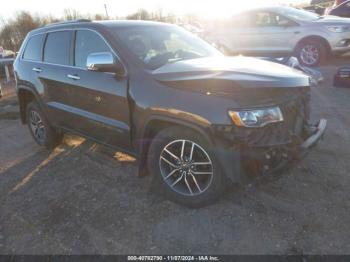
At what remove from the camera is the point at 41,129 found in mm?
5438

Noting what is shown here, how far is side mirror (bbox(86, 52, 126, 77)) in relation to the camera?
3.58 meters

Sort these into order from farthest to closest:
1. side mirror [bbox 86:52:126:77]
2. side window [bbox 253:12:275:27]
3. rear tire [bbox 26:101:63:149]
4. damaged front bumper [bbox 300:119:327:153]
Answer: side window [bbox 253:12:275:27] → rear tire [bbox 26:101:63:149] → side mirror [bbox 86:52:126:77] → damaged front bumper [bbox 300:119:327:153]

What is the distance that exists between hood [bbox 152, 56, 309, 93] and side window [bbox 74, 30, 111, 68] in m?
0.91

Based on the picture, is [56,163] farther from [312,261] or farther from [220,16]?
[220,16]

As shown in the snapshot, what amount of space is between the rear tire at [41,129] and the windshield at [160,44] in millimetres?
2029

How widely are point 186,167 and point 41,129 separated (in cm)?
302

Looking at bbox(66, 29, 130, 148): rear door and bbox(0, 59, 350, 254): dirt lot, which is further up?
bbox(66, 29, 130, 148): rear door

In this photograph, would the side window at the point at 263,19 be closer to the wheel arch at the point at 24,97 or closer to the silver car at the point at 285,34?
the silver car at the point at 285,34

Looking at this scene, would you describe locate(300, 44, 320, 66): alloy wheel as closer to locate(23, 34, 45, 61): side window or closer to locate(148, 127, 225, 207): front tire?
locate(23, 34, 45, 61): side window

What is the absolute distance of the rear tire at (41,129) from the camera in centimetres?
518

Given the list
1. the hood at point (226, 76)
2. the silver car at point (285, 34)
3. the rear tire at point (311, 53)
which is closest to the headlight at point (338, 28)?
the silver car at point (285, 34)

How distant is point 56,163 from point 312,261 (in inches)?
139

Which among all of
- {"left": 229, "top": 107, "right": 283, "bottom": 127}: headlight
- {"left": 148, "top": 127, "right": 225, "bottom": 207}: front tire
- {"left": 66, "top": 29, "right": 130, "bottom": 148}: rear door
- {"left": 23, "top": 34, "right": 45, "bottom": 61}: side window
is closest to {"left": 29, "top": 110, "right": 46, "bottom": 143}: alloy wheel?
{"left": 23, "top": 34, "right": 45, "bottom": 61}: side window

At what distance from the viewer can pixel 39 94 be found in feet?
16.4
